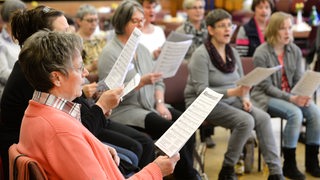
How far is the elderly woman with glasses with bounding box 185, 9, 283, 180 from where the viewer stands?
11.3 ft

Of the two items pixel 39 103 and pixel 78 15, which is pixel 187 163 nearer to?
pixel 39 103

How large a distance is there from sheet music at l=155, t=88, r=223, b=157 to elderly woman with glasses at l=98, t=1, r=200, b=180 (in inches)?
44.1

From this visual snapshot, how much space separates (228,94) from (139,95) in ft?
2.03

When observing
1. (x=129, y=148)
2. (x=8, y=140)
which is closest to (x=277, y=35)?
(x=129, y=148)

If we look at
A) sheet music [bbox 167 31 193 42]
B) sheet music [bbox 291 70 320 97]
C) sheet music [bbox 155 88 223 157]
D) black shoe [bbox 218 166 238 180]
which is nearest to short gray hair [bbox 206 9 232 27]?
sheet music [bbox 167 31 193 42]

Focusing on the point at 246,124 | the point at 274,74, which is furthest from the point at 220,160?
the point at 274,74

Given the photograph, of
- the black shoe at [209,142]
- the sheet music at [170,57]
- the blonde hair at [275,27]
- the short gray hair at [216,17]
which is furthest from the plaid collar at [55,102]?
the black shoe at [209,142]

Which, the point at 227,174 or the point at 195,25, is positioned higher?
the point at 195,25

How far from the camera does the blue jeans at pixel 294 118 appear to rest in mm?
3635

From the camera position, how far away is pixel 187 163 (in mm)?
3111

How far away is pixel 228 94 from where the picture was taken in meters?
3.49

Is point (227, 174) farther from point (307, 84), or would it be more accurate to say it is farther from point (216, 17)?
point (216, 17)

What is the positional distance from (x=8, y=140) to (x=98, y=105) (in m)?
0.42

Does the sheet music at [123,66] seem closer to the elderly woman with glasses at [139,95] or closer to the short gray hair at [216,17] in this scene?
the elderly woman with glasses at [139,95]
